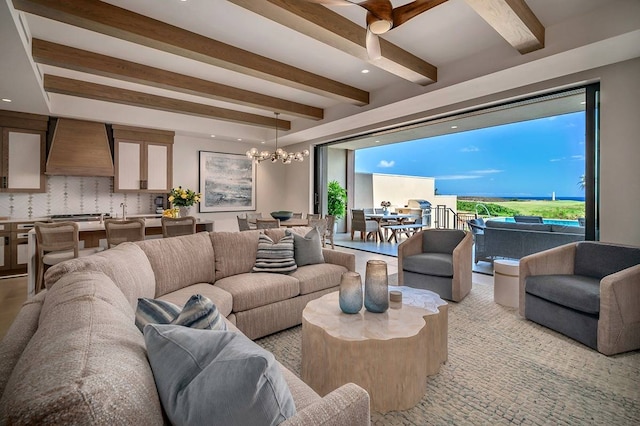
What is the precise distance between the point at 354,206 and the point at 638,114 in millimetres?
7831

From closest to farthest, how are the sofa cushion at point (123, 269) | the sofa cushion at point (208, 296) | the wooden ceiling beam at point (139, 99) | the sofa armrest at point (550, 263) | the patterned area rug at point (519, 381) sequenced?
the sofa cushion at point (123, 269)
the patterned area rug at point (519, 381)
the sofa cushion at point (208, 296)
the sofa armrest at point (550, 263)
the wooden ceiling beam at point (139, 99)

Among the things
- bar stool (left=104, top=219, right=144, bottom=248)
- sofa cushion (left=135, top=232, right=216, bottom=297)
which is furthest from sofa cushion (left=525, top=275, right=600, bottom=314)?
bar stool (left=104, top=219, right=144, bottom=248)

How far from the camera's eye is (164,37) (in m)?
3.03

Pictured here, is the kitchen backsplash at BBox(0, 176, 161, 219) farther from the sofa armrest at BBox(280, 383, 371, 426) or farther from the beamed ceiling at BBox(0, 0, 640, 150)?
the sofa armrest at BBox(280, 383, 371, 426)

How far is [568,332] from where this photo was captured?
8.53 feet

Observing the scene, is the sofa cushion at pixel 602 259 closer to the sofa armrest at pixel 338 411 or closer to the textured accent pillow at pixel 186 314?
the sofa armrest at pixel 338 411

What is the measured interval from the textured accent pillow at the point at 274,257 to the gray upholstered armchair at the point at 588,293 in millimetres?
2292

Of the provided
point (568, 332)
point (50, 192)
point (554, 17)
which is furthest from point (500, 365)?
point (50, 192)

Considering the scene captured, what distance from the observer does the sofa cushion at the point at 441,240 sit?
12.5 feet

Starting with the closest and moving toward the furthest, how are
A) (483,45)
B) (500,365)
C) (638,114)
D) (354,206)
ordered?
(500,365)
(638,114)
(483,45)
(354,206)

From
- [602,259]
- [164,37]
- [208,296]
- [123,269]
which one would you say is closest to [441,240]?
[602,259]

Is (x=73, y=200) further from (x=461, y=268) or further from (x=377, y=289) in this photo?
(x=461, y=268)

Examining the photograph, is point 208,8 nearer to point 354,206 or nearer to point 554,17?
point 554,17

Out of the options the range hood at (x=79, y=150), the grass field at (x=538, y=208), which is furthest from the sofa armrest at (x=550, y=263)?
the range hood at (x=79, y=150)
